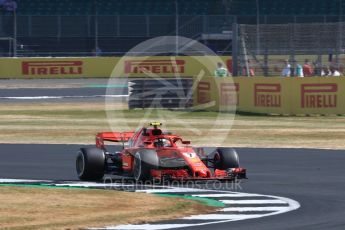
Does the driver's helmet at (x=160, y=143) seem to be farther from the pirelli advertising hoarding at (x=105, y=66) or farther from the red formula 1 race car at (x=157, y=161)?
the pirelli advertising hoarding at (x=105, y=66)

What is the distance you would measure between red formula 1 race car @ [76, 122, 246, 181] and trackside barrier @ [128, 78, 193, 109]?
2307 centimetres

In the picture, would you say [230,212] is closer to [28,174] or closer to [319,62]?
[28,174]

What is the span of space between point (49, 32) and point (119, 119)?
27886 mm

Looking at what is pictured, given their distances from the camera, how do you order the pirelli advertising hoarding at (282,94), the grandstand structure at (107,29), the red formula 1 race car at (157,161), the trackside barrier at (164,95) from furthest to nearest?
the grandstand structure at (107,29)
the trackside barrier at (164,95)
the pirelli advertising hoarding at (282,94)
the red formula 1 race car at (157,161)

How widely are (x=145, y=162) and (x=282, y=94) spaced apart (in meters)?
21.3

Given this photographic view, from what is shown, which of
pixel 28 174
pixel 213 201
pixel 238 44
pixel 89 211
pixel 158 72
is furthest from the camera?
pixel 158 72

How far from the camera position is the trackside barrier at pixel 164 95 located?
42.9 m

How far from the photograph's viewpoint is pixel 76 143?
29188 mm

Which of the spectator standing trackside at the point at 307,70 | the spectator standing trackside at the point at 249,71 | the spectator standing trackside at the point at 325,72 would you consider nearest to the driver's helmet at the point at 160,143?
the spectator standing trackside at the point at 325,72

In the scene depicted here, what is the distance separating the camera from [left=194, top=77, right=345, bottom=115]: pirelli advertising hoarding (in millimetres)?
38219

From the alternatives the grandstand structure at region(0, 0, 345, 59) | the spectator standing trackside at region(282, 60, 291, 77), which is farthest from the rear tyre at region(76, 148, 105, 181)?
the grandstand structure at region(0, 0, 345, 59)

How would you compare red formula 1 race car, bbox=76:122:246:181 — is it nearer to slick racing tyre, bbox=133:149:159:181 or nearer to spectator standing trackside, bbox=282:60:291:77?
slick racing tyre, bbox=133:149:159:181

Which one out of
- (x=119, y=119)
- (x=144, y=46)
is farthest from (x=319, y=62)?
(x=144, y=46)

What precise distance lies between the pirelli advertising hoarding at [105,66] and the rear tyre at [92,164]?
44.3 metres
